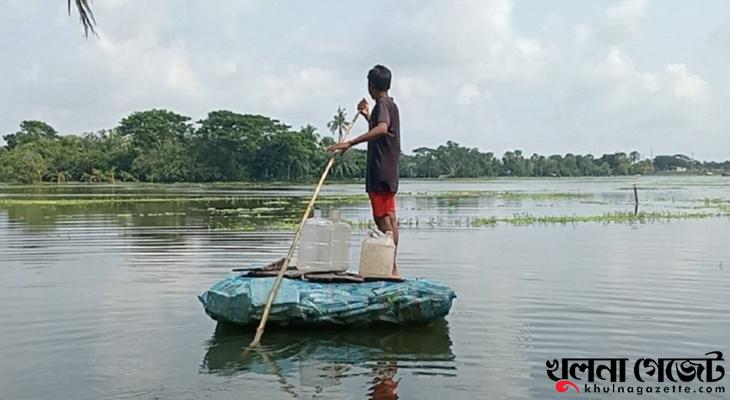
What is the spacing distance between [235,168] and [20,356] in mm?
80247

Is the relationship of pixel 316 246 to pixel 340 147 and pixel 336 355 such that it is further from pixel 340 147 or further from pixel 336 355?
pixel 336 355

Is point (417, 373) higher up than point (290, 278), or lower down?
lower down

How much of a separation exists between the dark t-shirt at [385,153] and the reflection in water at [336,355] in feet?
4.38

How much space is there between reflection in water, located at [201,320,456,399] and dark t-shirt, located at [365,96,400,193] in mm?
1335

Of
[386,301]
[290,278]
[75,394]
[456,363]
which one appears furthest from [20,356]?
[456,363]

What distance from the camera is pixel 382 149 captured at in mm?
A: 7289

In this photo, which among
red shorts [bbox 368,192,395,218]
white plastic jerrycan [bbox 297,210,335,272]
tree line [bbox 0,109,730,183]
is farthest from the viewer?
tree line [bbox 0,109,730,183]

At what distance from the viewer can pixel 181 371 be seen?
5.76 m

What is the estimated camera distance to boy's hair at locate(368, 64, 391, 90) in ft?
23.9

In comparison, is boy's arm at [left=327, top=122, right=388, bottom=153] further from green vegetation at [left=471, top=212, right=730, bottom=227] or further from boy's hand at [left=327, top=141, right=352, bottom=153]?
green vegetation at [left=471, top=212, right=730, bottom=227]

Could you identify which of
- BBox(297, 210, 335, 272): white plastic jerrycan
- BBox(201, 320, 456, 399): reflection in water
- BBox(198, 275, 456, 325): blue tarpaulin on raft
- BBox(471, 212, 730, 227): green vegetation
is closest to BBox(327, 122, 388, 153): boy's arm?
BBox(297, 210, 335, 272): white plastic jerrycan

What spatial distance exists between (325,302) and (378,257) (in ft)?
2.60

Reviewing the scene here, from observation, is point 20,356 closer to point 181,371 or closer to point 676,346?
point 181,371

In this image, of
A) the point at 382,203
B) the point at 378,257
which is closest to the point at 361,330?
the point at 378,257
